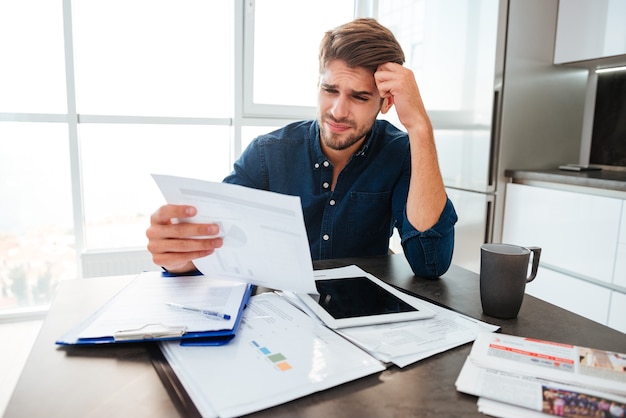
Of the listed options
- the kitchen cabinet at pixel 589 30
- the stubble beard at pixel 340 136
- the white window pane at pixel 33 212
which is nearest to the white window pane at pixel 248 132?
the white window pane at pixel 33 212

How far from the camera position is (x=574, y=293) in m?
2.02

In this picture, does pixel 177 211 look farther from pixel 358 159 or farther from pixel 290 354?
pixel 358 159

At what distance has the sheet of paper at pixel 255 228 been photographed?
2.23 ft

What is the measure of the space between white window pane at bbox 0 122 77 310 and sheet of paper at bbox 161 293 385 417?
2.26m

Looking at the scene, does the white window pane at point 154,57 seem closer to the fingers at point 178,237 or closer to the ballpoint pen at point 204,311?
the fingers at point 178,237

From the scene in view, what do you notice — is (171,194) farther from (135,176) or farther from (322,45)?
(135,176)

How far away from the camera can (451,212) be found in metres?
1.12

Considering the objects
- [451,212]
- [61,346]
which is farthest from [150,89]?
[61,346]

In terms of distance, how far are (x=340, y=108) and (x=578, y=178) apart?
1.28 m

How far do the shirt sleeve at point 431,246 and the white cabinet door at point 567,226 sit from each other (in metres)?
1.14

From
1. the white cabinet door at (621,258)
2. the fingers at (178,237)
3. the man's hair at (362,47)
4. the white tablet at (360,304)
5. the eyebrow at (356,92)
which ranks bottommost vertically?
the white cabinet door at (621,258)

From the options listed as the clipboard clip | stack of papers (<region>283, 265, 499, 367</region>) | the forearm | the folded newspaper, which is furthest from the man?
the clipboard clip

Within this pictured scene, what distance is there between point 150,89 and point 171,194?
2080 millimetres

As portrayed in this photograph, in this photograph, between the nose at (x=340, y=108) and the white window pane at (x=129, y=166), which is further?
the white window pane at (x=129, y=166)
